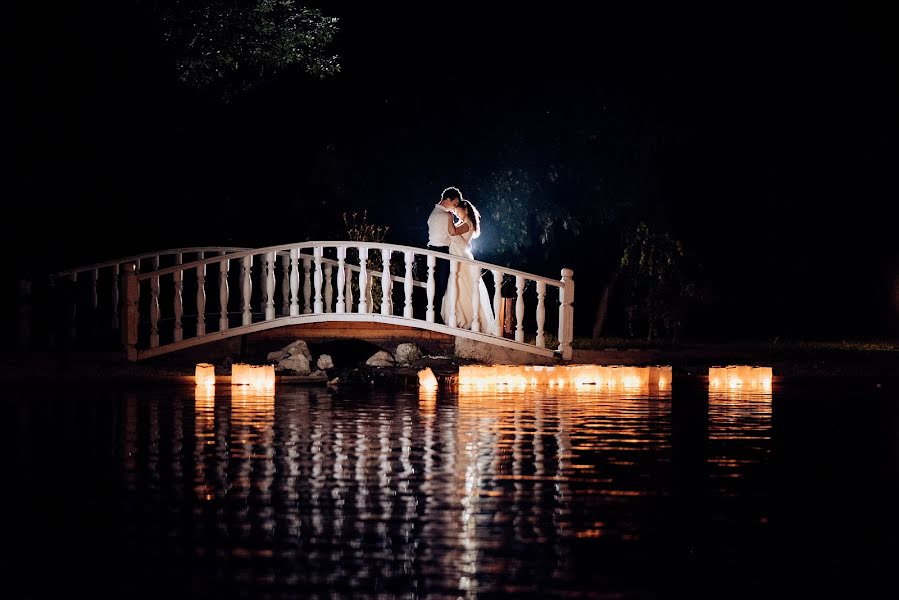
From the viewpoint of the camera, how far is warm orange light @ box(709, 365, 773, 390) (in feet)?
52.2

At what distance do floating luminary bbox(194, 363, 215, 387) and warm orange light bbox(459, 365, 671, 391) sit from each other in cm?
259

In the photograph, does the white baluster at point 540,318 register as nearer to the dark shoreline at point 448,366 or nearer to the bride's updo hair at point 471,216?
the dark shoreline at point 448,366

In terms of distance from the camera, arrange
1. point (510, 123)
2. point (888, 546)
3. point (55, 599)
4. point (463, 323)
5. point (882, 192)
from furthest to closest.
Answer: point (882, 192)
point (510, 123)
point (463, 323)
point (888, 546)
point (55, 599)

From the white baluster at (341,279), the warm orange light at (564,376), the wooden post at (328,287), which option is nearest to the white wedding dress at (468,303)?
the white baluster at (341,279)

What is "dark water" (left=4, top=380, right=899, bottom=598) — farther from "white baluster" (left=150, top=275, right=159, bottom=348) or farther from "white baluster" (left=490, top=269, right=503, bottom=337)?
"white baluster" (left=490, top=269, right=503, bottom=337)

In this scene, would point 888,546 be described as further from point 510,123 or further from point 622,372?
point 510,123

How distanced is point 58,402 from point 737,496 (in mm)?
7449

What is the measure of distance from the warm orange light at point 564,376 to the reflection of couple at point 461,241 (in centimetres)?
249

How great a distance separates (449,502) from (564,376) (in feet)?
29.2

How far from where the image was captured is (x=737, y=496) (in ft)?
25.2

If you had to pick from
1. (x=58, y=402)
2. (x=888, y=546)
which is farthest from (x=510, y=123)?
(x=888, y=546)

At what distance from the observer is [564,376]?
53.2 feet

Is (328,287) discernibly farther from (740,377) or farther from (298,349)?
(740,377)

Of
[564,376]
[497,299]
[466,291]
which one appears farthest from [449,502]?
[466,291]
